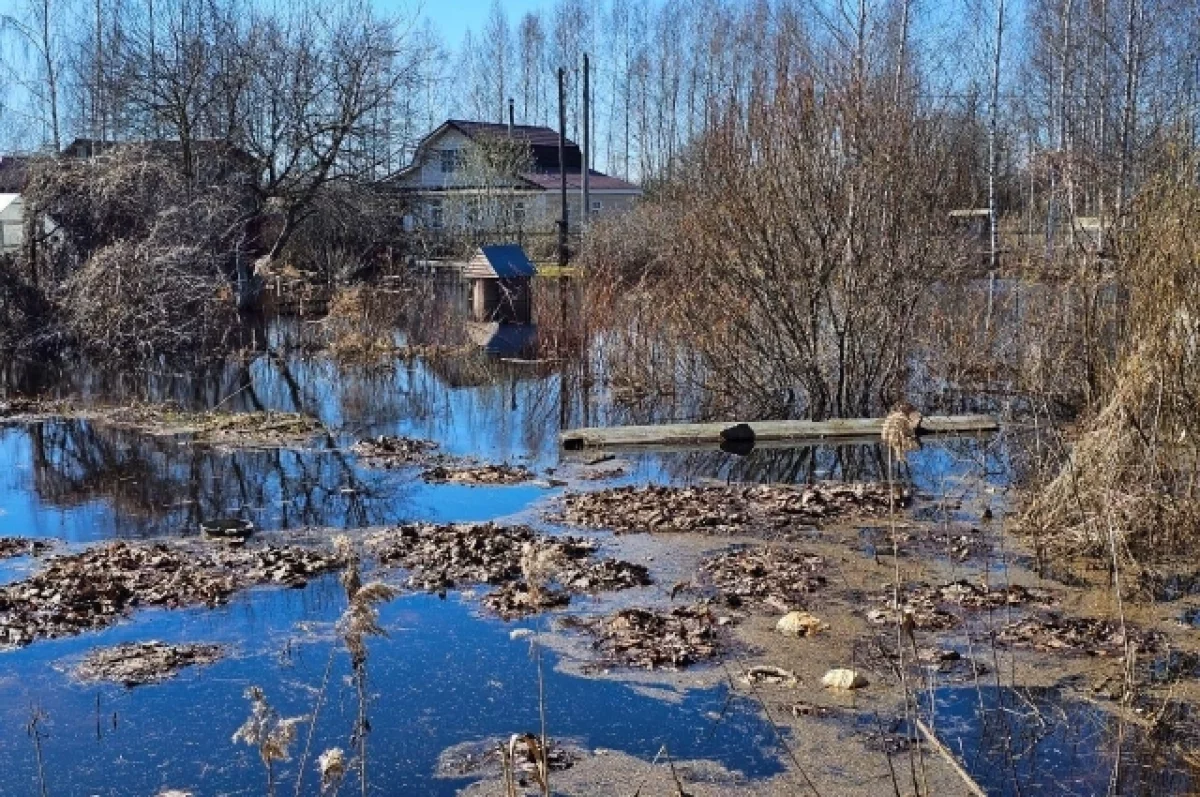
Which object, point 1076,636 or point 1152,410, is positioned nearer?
point 1076,636

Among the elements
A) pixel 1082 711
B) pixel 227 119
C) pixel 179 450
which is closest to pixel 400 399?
pixel 179 450

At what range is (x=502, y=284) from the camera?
25.8 metres

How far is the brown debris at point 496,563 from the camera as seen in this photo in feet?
25.8

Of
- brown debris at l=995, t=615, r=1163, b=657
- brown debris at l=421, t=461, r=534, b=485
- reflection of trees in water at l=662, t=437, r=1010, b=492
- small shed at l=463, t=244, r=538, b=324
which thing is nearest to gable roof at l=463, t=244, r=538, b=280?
small shed at l=463, t=244, r=538, b=324

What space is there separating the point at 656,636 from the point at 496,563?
1.76 meters

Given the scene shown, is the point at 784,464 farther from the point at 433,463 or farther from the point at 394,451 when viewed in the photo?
the point at 394,451

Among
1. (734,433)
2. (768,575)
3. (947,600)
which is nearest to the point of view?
(947,600)

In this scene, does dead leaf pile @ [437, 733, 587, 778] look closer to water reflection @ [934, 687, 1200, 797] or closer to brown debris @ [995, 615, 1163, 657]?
water reflection @ [934, 687, 1200, 797]

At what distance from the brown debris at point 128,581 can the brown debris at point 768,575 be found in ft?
8.71

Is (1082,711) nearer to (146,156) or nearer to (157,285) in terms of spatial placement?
(157,285)

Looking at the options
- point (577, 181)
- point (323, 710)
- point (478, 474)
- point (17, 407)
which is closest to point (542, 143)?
point (577, 181)

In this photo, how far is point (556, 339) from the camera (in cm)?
2092

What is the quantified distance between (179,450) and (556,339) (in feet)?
29.5

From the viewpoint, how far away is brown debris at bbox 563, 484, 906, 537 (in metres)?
9.61
